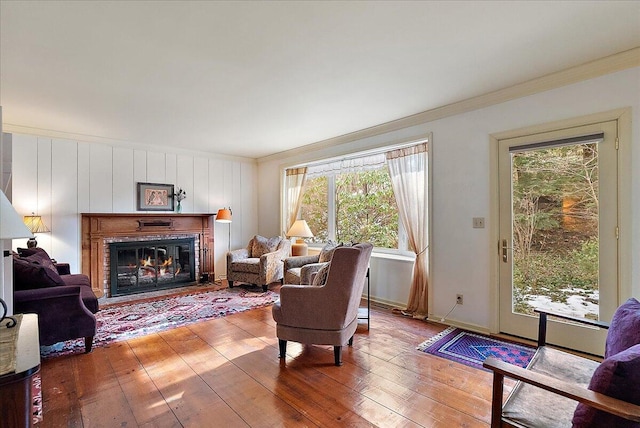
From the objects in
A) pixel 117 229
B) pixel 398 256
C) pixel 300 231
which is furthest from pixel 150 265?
pixel 398 256

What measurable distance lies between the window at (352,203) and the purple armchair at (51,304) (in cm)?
342

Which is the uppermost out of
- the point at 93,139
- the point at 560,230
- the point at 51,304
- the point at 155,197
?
the point at 93,139

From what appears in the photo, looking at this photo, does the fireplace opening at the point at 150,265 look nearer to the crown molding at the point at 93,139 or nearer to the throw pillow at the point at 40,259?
the throw pillow at the point at 40,259

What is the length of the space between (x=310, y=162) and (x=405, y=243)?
7.33 feet

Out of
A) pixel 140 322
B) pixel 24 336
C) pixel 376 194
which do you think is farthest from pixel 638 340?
pixel 140 322

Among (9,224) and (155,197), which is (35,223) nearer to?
(155,197)

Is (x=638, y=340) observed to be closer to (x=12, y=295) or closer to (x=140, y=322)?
(x=12, y=295)

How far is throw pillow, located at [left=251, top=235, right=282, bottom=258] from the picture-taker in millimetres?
5426

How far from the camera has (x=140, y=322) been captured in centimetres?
352

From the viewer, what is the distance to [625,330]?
137 cm

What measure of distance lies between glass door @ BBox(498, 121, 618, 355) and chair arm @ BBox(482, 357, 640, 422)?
79.7 inches

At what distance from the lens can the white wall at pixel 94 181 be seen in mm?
4176

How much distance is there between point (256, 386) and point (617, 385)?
1997 mm

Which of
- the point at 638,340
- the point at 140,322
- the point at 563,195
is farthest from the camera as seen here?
the point at 140,322
